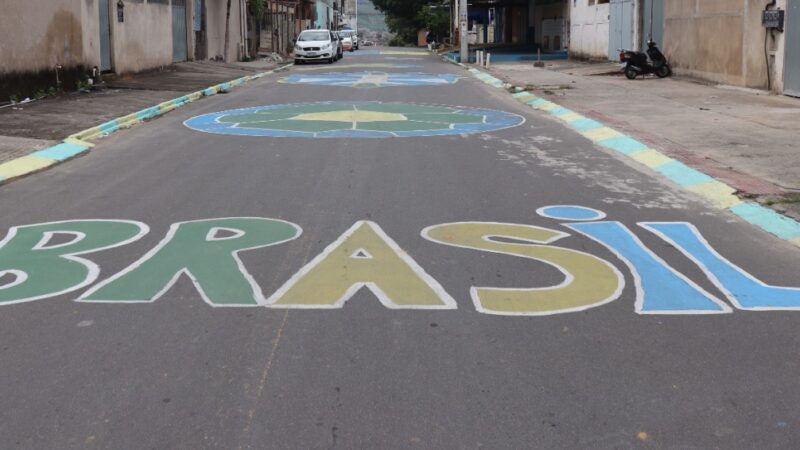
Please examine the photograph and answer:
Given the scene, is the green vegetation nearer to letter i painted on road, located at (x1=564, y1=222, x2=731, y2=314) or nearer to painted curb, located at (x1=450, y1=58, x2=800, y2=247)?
painted curb, located at (x1=450, y1=58, x2=800, y2=247)

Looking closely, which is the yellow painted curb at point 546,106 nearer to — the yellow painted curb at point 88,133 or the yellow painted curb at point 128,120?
the yellow painted curb at point 128,120

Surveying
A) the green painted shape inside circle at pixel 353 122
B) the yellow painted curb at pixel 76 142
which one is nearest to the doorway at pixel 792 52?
the green painted shape inside circle at pixel 353 122

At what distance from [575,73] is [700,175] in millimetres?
21273

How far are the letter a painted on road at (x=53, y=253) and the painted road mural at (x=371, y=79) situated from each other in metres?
18.4

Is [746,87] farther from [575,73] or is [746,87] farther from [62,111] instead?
[62,111]

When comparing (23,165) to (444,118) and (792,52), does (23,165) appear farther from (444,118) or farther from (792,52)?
(792,52)

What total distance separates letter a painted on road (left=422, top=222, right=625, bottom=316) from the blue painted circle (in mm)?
632

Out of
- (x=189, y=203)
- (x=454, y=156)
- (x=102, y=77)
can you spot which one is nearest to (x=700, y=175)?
(x=454, y=156)

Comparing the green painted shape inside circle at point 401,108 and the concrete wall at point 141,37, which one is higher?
the concrete wall at point 141,37

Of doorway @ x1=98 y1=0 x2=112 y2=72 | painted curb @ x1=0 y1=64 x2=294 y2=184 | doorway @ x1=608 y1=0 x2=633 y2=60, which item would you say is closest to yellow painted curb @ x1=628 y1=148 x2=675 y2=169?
painted curb @ x1=0 y1=64 x2=294 y2=184

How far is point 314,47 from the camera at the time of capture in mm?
43188

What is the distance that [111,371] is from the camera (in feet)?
15.6

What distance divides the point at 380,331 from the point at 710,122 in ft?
39.3

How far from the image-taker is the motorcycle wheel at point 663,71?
27391 millimetres
